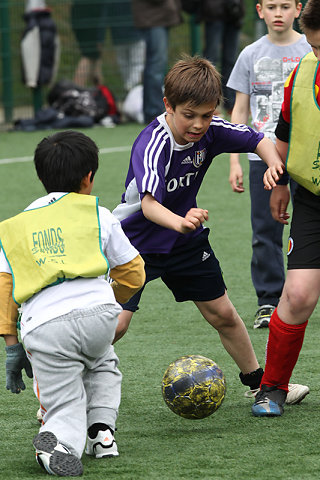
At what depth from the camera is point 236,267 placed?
7.02 m

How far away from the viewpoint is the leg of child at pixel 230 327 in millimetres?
4332

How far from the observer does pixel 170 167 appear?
4.15 m

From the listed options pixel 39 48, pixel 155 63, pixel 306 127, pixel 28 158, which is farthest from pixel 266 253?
pixel 39 48

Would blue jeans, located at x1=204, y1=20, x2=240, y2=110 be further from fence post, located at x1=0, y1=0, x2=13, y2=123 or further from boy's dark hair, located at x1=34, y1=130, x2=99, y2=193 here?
boy's dark hair, located at x1=34, y1=130, x2=99, y2=193

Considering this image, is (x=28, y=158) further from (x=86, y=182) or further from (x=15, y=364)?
(x=15, y=364)

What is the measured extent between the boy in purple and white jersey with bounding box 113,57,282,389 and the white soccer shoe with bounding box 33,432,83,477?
3.05 feet

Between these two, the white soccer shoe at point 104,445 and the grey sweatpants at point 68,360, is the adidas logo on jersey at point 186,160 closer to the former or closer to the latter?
the grey sweatpants at point 68,360

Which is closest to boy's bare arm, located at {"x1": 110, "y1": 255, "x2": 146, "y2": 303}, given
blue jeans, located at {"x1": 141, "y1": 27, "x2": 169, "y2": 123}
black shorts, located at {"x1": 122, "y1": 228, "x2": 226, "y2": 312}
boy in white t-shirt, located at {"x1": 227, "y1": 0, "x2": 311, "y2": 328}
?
black shorts, located at {"x1": 122, "y1": 228, "x2": 226, "y2": 312}

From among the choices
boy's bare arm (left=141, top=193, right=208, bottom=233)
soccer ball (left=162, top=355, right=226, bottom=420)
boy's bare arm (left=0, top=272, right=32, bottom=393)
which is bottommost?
soccer ball (left=162, top=355, right=226, bottom=420)

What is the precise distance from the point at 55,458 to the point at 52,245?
0.72 meters

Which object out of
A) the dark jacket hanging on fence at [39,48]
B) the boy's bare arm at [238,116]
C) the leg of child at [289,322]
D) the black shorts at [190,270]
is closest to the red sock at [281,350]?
the leg of child at [289,322]

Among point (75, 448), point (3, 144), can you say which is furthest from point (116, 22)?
point (75, 448)

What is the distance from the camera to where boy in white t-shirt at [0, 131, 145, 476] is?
11.4 ft

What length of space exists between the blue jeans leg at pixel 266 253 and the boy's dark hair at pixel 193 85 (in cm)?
171
